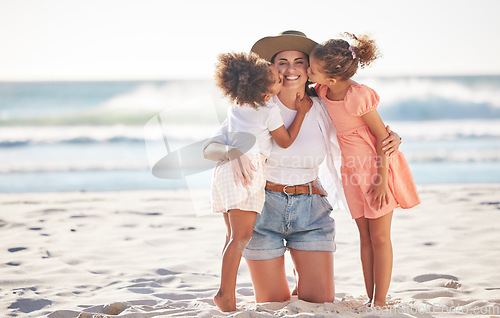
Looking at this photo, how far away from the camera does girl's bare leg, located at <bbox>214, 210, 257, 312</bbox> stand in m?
2.76

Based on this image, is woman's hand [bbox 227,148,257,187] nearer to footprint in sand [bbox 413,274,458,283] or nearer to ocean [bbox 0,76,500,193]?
ocean [bbox 0,76,500,193]

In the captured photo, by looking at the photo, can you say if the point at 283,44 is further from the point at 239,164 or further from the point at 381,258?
the point at 381,258

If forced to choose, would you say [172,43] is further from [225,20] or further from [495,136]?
[495,136]

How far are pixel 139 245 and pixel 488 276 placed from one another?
278 cm

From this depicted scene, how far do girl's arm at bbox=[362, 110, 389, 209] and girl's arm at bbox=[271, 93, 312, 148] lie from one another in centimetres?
37

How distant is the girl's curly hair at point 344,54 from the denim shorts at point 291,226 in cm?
79

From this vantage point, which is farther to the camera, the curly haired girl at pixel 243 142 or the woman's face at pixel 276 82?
the woman's face at pixel 276 82

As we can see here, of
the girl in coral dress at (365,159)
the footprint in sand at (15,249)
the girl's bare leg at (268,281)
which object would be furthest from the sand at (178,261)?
the girl in coral dress at (365,159)

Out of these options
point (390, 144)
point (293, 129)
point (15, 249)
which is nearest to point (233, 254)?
point (293, 129)

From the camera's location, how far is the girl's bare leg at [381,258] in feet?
9.48

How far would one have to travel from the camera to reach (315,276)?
3.13 m

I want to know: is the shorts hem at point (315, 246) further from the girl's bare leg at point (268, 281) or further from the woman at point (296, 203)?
the girl's bare leg at point (268, 281)

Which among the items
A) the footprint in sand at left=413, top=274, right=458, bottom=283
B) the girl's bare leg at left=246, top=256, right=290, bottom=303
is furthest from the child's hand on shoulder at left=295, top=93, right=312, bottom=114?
the footprint in sand at left=413, top=274, right=458, bottom=283

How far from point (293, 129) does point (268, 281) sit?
0.95 m
